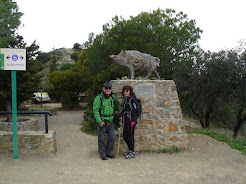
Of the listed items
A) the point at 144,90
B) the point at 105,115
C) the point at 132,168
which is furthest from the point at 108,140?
the point at 144,90

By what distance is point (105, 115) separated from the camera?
491 centimetres

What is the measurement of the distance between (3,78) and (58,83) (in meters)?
6.88

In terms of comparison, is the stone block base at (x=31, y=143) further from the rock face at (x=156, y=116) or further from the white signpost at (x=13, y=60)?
the rock face at (x=156, y=116)

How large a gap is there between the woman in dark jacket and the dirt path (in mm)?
409

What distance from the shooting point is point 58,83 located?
1777cm

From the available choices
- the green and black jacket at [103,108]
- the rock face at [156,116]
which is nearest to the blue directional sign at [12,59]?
the green and black jacket at [103,108]

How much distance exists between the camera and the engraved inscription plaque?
A: 18.0 ft

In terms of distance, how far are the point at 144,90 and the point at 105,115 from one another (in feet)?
4.09

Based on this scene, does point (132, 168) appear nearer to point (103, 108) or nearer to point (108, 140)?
point (108, 140)

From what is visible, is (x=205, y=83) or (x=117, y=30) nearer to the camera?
(x=205, y=83)

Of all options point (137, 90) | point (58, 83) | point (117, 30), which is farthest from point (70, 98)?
point (137, 90)

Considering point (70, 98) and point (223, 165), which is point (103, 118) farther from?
point (70, 98)

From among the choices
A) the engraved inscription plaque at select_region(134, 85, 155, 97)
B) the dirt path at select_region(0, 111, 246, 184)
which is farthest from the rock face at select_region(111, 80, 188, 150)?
the dirt path at select_region(0, 111, 246, 184)

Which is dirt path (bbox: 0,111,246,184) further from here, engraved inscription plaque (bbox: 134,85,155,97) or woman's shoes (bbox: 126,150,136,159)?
engraved inscription plaque (bbox: 134,85,155,97)
